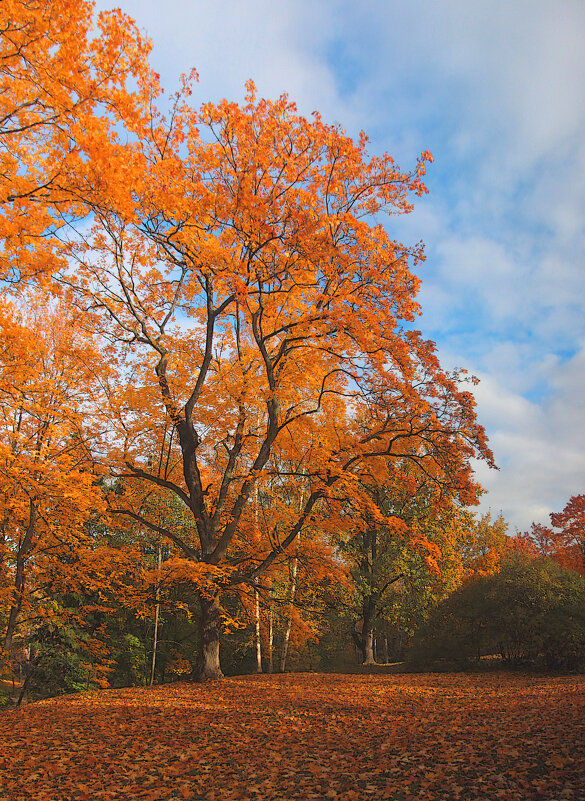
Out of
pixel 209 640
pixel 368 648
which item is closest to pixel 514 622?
pixel 368 648

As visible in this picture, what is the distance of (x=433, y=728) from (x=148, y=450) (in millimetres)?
9575

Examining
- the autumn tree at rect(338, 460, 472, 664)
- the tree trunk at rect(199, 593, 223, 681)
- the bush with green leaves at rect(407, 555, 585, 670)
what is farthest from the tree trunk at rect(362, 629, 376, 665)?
the tree trunk at rect(199, 593, 223, 681)

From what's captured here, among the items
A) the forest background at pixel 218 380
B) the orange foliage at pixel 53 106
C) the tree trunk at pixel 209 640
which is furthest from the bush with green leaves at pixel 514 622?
the orange foliage at pixel 53 106

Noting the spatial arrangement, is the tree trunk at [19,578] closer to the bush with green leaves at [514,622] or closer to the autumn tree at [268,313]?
the autumn tree at [268,313]

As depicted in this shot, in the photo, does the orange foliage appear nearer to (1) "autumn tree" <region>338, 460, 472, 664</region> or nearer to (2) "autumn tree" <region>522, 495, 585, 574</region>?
(1) "autumn tree" <region>338, 460, 472, 664</region>

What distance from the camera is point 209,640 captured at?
12008 millimetres

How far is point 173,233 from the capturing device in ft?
35.2

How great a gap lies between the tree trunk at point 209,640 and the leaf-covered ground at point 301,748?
277 cm

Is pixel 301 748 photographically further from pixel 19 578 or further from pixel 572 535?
pixel 572 535


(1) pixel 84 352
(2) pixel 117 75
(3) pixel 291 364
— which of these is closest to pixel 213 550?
(3) pixel 291 364

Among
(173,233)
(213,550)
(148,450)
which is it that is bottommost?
(213,550)

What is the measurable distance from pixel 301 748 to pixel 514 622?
929 centimetres

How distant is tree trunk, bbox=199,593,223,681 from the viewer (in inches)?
464

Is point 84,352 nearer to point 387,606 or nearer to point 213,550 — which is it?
point 213,550
